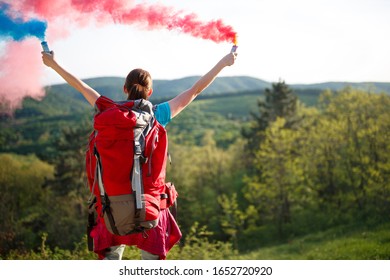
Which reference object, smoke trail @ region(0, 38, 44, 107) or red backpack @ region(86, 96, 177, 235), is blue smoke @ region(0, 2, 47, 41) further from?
red backpack @ region(86, 96, 177, 235)

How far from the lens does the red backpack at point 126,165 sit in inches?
119

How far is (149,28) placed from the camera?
5262 millimetres

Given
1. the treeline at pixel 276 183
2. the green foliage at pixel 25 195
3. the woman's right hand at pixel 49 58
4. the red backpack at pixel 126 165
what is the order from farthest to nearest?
the treeline at pixel 276 183
the green foliage at pixel 25 195
the woman's right hand at pixel 49 58
the red backpack at pixel 126 165

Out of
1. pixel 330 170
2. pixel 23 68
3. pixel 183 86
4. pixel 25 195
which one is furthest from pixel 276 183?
pixel 183 86

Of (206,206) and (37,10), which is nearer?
(37,10)

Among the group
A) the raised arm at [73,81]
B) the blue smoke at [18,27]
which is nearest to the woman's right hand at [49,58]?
the raised arm at [73,81]

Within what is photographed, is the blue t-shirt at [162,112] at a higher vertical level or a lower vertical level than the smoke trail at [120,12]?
lower

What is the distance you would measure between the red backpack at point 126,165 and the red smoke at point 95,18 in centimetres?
183

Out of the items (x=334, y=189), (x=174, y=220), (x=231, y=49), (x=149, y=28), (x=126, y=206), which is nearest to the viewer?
(x=126, y=206)

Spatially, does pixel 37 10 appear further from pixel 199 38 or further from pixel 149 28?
pixel 199 38

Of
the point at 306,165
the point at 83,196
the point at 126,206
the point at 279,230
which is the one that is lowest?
the point at 279,230

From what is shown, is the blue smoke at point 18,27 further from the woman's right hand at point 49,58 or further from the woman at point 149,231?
the woman at point 149,231
